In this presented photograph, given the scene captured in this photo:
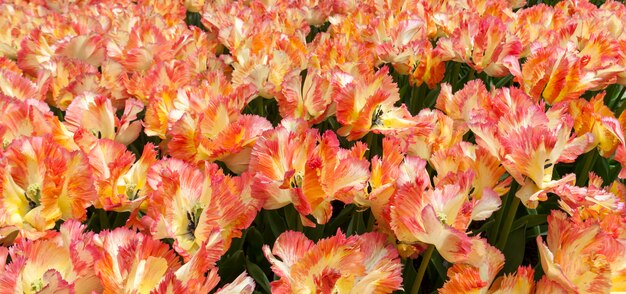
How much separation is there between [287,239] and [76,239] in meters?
0.33

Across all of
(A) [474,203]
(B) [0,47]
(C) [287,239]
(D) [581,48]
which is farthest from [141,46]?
(D) [581,48]

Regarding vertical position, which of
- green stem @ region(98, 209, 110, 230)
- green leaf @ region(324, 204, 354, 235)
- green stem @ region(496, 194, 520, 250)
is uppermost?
green stem @ region(98, 209, 110, 230)

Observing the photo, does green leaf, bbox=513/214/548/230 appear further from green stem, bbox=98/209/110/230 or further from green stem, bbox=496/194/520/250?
green stem, bbox=98/209/110/230

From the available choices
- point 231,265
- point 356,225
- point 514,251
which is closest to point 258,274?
point 231,265

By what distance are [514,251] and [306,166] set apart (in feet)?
1.93

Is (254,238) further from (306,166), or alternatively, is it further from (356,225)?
(306,166)

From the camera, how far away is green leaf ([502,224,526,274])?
4.32 feet

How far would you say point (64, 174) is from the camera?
1.04 metres

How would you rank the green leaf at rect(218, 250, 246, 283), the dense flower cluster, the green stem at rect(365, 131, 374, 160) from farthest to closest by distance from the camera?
the green stem at rect(365, 131, 374, 160)
the green leaf at rect(218, 250, 246, 283)
the dense flower cluster

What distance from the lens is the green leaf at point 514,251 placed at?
132 centimetres

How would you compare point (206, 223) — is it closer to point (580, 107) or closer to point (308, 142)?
point (308, 142)

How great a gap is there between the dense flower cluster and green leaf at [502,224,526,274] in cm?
2

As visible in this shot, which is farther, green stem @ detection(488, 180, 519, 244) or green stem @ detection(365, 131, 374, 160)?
green stem @ detection(365, 131, 374, 160)

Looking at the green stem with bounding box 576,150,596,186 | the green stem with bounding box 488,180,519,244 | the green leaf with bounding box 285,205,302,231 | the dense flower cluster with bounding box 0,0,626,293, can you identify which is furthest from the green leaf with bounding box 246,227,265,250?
the green stem with bounding box 576,150,596,186
